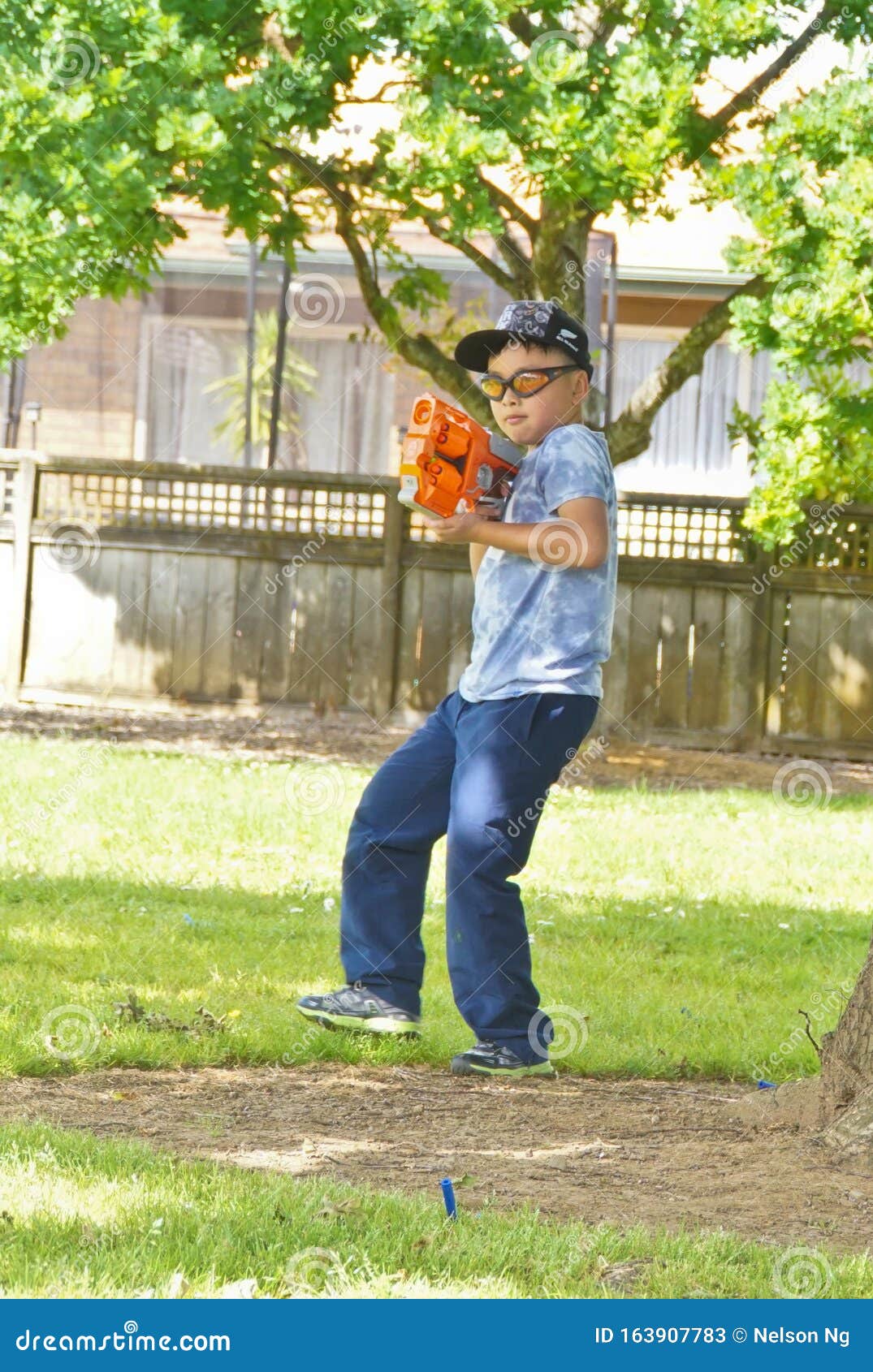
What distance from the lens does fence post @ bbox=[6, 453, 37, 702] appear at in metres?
12.0

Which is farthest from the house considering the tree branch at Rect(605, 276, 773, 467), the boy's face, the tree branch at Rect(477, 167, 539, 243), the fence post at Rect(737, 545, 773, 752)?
the boy's face

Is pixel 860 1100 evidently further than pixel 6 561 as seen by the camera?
No

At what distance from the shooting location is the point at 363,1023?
169 inches

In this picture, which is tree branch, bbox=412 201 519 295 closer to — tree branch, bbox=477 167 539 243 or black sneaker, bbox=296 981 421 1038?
tree branch, bbox=477 167 539 243

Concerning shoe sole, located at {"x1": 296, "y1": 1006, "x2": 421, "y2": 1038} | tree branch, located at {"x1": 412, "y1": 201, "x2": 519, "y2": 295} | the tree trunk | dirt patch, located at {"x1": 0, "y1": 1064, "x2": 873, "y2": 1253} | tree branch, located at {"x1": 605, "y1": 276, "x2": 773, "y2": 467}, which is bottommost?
dirt patch, located at {"x1": 0, "y1": 1064, "x2": 873, "y2": 1253}

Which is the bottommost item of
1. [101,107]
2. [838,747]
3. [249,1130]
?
[249,1130]

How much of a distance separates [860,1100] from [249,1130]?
1300 millimetres

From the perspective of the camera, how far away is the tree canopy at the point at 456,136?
7812mm

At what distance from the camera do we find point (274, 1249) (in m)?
2.72

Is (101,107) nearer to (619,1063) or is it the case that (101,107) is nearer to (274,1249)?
(619,1063)

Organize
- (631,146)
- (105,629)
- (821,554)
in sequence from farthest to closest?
(105,629)
(821,554)
(631,146)

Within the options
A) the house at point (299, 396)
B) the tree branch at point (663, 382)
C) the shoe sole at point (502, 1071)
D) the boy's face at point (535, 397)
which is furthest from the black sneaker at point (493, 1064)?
the house at point (299, 396)

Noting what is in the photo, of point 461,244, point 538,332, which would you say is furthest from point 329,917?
point 461,244

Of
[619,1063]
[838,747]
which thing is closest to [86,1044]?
[619,1063]
